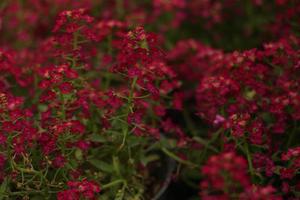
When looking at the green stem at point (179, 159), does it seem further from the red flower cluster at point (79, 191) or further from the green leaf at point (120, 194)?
the red flower cluster at point (79, 191)

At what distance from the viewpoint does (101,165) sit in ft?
5.59

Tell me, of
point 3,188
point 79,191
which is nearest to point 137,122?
point 79,191

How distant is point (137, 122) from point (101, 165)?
0.24 m

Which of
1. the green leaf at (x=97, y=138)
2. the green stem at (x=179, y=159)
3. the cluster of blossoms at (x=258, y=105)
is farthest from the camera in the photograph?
the green stem at (x=179, y=159)

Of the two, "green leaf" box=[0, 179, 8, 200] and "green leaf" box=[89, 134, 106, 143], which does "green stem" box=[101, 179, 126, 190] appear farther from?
"green leaf" box=[0, 179, 8, 200]

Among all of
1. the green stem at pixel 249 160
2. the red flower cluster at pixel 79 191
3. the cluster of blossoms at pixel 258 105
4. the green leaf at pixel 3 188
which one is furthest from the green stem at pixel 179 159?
the green leaf at pixel 3 188

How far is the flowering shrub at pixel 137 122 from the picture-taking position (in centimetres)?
149

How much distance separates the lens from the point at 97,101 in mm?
1688

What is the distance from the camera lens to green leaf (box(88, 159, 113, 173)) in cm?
170

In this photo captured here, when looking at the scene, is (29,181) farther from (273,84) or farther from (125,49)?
(273,84)

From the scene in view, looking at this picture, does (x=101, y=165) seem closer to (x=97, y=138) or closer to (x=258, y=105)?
(x=97, y=138)

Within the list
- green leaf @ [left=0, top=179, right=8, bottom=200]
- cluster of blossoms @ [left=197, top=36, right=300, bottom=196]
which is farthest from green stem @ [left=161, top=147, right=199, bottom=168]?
green leaf @ [left=0, top=179, right=8, bottom=200]

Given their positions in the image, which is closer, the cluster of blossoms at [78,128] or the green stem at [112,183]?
the cluster of blossoms at [78,128]

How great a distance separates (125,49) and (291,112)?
655 millimetres
